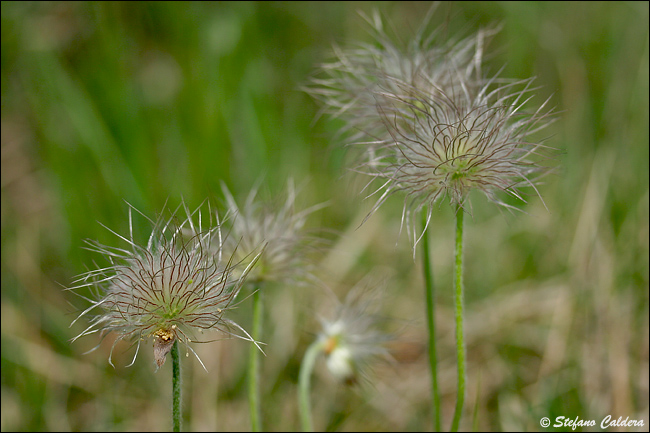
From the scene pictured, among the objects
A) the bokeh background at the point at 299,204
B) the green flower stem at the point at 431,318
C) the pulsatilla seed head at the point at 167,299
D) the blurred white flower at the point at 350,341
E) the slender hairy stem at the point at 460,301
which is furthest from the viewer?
the bokeh background at the point at 299,204

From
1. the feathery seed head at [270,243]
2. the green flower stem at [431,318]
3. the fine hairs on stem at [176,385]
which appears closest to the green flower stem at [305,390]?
the feathery seed head at [270,243]

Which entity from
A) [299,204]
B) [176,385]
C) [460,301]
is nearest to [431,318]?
[460,301]

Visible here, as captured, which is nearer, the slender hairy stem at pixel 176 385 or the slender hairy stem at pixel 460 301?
the slender hairy stem at pixel 176 385

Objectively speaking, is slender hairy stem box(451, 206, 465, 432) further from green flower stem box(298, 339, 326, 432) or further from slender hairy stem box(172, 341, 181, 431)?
slender hairy stem box(172, 341, 181, 431)

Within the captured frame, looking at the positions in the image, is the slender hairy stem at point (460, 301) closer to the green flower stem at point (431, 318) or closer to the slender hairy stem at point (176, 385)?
the green flower stem at point (431, 318)

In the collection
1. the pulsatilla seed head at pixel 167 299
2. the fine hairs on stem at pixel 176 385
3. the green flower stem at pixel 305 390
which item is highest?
the pulsatilla seed head at pixel 167 299

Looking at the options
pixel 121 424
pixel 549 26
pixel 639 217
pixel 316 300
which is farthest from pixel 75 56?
pixel 639 217

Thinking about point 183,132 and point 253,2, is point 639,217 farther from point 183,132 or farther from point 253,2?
point 253,2
